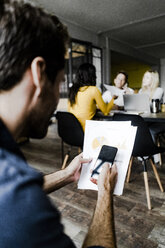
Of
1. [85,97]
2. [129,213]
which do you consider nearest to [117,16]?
[85,97]

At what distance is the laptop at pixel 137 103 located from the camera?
2.28m

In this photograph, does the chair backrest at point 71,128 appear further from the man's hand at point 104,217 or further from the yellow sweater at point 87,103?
the man's hand at point 104,217

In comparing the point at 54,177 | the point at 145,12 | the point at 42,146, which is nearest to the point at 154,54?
the point at 145,12

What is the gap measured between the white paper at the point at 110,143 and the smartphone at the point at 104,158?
2 cm

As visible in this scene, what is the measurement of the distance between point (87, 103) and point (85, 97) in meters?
0.07

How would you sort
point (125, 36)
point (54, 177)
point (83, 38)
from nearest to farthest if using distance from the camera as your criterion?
point (54, 177)
point (83, 38)
point (125, 36)

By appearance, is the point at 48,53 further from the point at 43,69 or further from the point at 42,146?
the point at 42,146

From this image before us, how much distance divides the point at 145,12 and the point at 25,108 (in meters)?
5.51

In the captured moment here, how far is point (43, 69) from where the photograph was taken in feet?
1.43

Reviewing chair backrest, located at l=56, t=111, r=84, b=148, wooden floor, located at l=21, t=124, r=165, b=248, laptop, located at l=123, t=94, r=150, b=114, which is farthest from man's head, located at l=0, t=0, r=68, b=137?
laptop, located at l=123, t=94, r=150, b=114

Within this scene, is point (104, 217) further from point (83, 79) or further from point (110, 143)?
point (83, 79)

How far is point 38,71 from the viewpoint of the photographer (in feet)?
1.40

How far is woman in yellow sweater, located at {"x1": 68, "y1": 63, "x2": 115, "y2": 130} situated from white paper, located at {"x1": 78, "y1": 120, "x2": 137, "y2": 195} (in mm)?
1312

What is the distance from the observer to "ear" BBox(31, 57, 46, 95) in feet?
1.37
